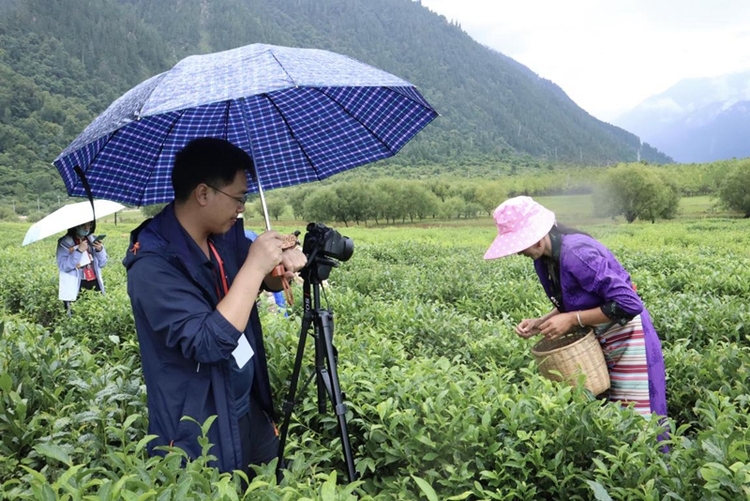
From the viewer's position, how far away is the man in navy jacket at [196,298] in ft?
5.93

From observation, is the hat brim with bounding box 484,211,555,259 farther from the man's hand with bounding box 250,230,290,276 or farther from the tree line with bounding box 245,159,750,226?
the tree line with bounding box 245,159,750,226

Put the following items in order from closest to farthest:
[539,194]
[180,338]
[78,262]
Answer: [180,338], [78,262], [539,194]

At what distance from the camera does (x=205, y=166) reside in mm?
1939

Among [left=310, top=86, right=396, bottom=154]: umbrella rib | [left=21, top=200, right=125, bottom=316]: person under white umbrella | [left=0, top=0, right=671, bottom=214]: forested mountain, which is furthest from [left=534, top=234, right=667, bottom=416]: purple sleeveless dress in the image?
[left=0, top=0, right=671, bottom=214]: forested mountain

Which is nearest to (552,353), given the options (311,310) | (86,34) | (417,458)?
(417,458)

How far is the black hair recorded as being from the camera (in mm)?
1941

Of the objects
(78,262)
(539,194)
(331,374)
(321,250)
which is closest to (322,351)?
(331,374)

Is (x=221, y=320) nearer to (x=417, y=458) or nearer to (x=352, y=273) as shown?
(x=417, y=458)

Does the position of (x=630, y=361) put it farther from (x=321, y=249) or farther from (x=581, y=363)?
(x=321, y=249)

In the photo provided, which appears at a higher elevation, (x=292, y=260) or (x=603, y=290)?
(x=292, y=260)

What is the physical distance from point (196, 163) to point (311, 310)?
2.35 ft

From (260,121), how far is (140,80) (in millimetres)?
124622

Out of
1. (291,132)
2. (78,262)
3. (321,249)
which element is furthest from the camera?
(78,262)

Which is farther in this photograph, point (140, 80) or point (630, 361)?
point (140, 80)
